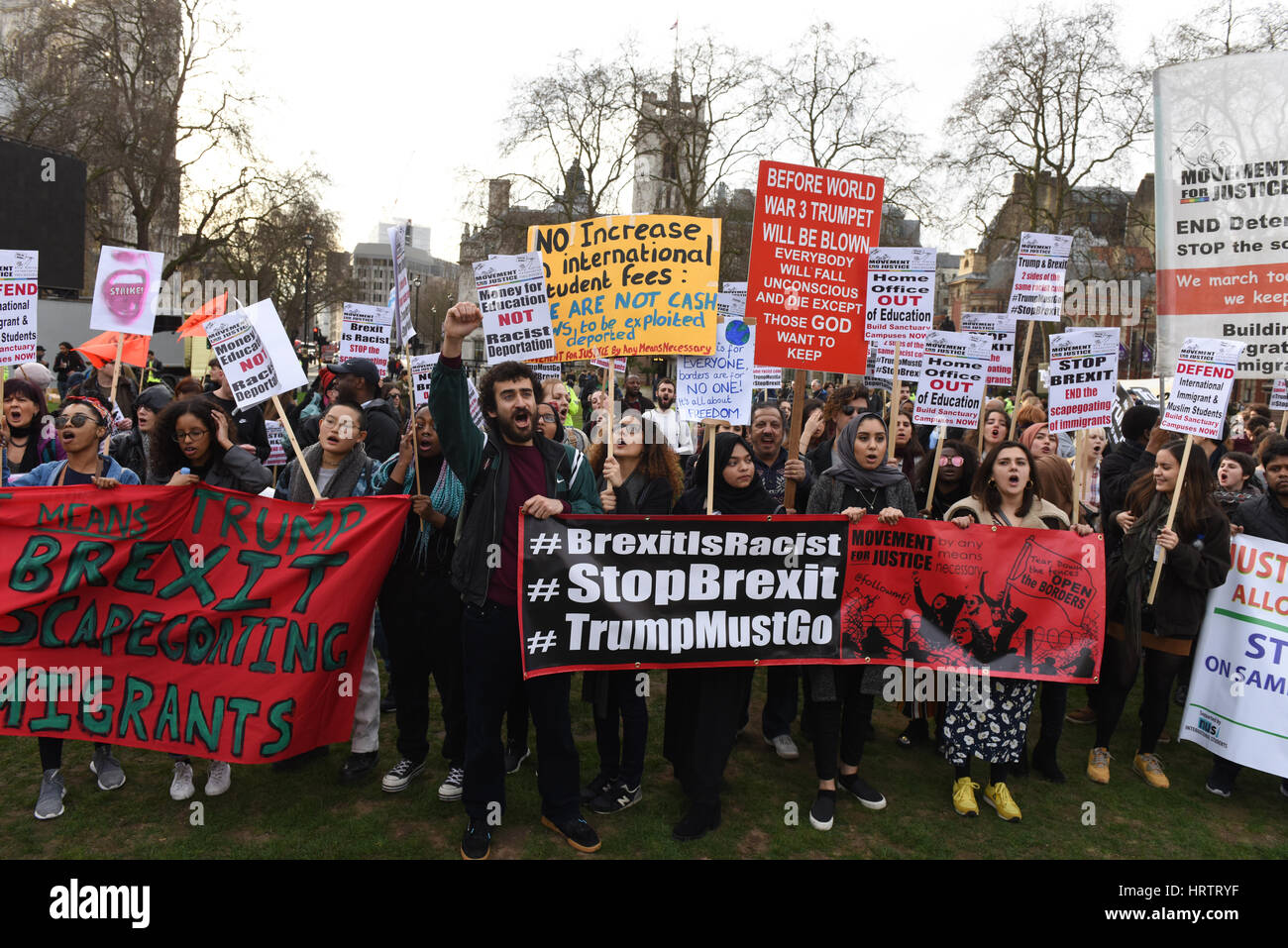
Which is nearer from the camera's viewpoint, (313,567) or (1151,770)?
(313,567)

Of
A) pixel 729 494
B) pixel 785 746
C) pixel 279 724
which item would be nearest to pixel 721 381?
pixel 729 494

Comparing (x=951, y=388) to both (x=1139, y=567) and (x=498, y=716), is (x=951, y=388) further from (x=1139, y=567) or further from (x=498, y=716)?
(x=498, y=716)

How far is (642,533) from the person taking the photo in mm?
4375

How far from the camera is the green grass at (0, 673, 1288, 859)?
13.6 feet

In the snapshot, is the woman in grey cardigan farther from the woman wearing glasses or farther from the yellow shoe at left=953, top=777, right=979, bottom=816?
the woman wearing glasses

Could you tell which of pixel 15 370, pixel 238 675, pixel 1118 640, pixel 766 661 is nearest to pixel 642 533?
pixel 766 661

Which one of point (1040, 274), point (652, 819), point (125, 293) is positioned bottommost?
point (652, 819)

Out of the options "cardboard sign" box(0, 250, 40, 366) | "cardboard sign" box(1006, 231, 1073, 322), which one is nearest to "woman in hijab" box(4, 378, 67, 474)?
"cardboard sign" box(0, 250, 40, 366)

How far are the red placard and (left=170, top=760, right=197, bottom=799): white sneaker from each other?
392 cm

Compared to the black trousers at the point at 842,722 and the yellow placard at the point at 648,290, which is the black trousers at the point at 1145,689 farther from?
the yellow placard at the point at 648,290

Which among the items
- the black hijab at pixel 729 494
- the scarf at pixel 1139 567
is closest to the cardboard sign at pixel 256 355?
the black hijab at pixel 729 494

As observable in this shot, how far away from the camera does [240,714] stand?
14.3 feet

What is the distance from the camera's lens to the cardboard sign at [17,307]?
5.38 meters

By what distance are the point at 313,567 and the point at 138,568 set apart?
2.91ft
